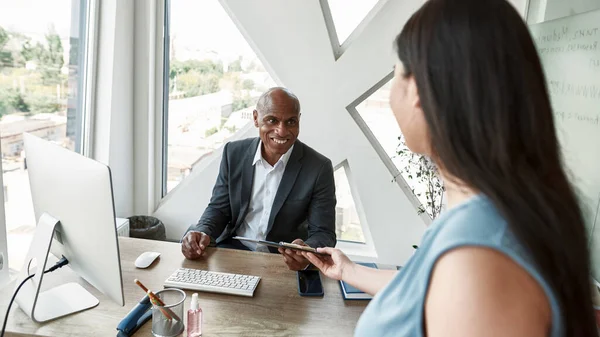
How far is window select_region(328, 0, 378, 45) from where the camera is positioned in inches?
123

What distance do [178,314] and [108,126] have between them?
222 cm

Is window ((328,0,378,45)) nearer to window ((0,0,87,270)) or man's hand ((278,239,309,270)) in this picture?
window ((0,0,87,270))

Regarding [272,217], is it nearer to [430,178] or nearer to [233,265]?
[233,265]

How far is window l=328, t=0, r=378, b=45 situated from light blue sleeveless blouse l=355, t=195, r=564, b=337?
105 inches

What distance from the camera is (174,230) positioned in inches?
143

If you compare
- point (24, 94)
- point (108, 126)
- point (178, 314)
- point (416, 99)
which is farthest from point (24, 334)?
point (108, 126)

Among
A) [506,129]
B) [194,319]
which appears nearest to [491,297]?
[506,129]

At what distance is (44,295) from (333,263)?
35.9 inches

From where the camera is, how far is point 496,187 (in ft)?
2.12

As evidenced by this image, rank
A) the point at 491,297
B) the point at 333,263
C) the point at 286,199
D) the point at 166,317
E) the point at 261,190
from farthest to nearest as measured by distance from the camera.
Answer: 1. the point at 261,190
2. the point at 286,199
3. the point at 333,263
4. the point at 166,317
5. the point at 491,297

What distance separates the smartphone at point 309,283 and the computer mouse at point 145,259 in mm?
543

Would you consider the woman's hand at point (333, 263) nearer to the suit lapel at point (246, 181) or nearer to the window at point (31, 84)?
the suit lapel at point (246, 181)

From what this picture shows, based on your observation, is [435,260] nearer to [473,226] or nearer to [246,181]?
[473,226]

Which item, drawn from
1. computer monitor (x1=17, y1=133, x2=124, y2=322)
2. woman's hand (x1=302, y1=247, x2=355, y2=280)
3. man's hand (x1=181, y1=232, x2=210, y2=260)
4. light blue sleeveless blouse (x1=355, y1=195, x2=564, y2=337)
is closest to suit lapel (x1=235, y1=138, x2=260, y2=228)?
man's hand (x1=181, y1=232, x2=210, y2=260)
